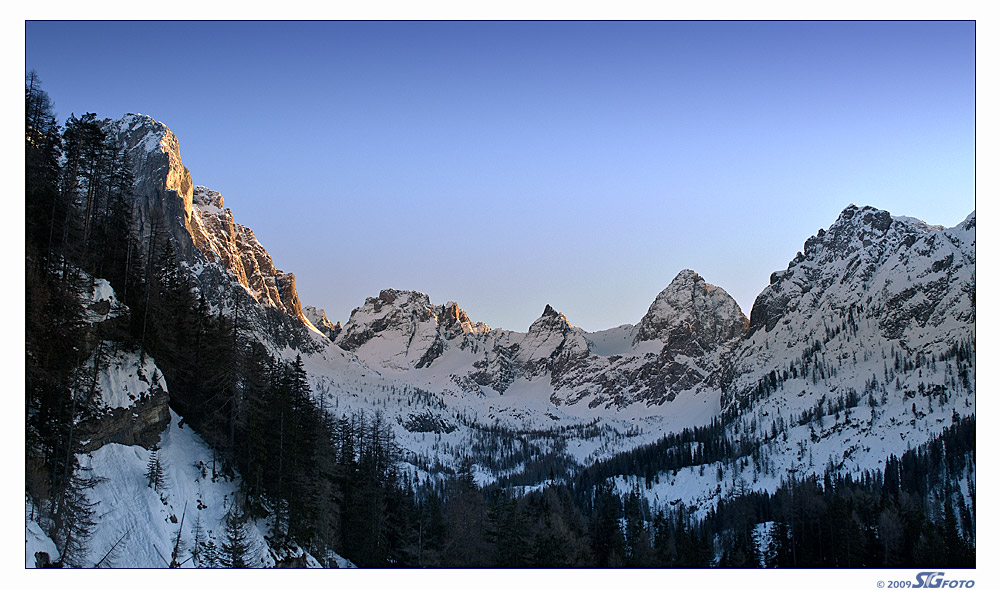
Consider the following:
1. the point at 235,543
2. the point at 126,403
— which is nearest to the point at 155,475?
the point at 126,403

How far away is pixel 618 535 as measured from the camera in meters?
79.9

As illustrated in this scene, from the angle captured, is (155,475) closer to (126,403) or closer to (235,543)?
(126,403)

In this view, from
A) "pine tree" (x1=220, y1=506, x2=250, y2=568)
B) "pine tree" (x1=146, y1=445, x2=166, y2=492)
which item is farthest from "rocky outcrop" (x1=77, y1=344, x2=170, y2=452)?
"pine tree" (x1=220, y1=506, x2=250, y2=568)

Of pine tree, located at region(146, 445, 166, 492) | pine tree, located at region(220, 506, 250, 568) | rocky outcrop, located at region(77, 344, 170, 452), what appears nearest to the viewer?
rocky outcrop, located at region(77, 344, 170, 452)

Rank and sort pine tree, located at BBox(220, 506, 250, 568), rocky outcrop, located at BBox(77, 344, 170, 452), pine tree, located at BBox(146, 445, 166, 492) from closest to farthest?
rocky outcrop, located at BBox(77, 344, 170, 452) → pine tree, located at BBox(146, 445, 166, 492) → pine tree, located at BBox(220, 506, 250, 568)

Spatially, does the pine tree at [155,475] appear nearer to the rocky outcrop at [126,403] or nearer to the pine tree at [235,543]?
the rocky outcrop at [126,403]

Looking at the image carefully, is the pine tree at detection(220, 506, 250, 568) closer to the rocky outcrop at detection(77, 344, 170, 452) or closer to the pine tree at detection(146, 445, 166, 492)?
the pine tree at detection(146, 445, 166, 492)

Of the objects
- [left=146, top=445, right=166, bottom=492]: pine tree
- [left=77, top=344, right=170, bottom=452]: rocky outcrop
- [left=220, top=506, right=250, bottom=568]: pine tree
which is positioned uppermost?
[left=77, top=344, right=170, bottom=452]: rocky outcrop

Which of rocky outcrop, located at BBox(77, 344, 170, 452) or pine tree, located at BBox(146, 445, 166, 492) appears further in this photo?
pine tree, located at BBox(146, 445, 166, 492)

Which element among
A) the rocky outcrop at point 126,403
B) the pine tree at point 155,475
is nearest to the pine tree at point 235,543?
the pine tree at point 155,475

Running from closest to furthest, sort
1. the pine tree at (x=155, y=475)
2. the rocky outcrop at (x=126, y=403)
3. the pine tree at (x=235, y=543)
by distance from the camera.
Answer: the rocky outcrop at (x=126, y=403), the pine tree at (x=155, y=475), the pine tree at (x=235, y=543)
